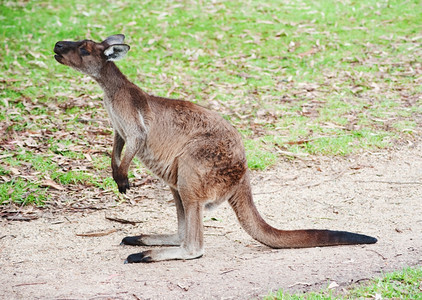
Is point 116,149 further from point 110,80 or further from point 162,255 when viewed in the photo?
point 162,255

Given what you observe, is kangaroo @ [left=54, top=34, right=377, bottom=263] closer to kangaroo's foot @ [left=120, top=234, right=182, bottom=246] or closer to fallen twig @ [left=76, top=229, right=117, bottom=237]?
kangaroo's foot @ [left=120, top=234, right=182, bottom=246]

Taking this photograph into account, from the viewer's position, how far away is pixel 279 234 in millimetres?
4879

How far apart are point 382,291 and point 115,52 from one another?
307 cm

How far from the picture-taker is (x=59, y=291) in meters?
4.25

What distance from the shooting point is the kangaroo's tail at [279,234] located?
482 centimetres

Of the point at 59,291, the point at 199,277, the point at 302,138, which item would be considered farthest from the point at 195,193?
the point at 302,138

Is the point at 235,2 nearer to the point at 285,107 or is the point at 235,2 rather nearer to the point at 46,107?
the point at 285,107

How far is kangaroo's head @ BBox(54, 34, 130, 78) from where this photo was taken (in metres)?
5.27

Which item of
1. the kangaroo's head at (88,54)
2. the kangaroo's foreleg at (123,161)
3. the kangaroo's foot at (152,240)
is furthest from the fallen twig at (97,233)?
the kangaroo's head at (88,54)

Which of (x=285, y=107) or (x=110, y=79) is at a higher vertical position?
(x=110, y=79)

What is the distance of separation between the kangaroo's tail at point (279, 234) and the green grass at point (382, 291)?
2.11 ft

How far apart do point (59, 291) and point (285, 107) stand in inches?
218

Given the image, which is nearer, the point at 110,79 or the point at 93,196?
the point at 110,79

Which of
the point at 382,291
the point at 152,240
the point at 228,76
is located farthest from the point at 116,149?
the point at 228,76
